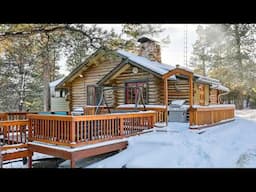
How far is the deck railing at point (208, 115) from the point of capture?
24.3 ft

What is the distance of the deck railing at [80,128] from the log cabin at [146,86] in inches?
52.3

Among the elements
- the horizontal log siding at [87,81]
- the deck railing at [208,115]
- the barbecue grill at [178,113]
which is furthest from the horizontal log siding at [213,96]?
the horizontal log siding at [87,81]

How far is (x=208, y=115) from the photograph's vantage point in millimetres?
8195

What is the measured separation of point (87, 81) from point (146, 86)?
361cm

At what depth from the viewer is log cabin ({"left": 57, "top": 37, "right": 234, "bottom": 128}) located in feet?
25.9

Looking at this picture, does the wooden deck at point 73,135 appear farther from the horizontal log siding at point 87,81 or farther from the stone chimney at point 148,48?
the stone chimney at point 148,48

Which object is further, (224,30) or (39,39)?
(224,30)

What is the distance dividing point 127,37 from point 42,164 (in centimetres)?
375

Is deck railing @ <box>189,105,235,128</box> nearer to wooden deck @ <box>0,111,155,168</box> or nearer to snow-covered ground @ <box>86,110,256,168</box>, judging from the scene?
snow-covered ground @ <box>86,110,256,168</box>
